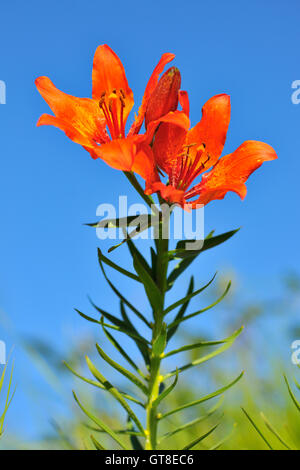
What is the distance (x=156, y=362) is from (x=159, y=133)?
352mm

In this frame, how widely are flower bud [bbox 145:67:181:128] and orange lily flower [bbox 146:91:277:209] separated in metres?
0.02

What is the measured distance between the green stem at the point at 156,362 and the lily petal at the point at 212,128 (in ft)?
0.53

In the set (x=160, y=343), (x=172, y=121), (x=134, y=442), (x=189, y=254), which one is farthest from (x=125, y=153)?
(x=134, y=442)

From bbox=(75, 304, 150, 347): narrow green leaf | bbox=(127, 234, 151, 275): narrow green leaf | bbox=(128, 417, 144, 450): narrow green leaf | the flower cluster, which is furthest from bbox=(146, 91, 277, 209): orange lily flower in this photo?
bbox=(128, 417, 144, 450): narrow green leaf

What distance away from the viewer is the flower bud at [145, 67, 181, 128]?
2.35ft

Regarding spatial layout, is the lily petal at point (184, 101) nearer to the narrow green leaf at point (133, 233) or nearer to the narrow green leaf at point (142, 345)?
the narrow green leaf at point (133, 233)

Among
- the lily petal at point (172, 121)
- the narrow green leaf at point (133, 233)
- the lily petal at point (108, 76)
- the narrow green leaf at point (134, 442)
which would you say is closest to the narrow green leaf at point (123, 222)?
the narrow green leaf at point (133, 233)

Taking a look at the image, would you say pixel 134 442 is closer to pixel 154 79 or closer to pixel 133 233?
pixel 133 233

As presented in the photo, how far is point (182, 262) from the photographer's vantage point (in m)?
0.86

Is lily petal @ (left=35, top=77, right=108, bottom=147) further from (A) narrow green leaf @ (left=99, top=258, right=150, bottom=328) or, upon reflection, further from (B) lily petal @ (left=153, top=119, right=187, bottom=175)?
(A) narrow green leaf @ (left=99, top=258, right=150, bottom=328)

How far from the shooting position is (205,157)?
845 mm
